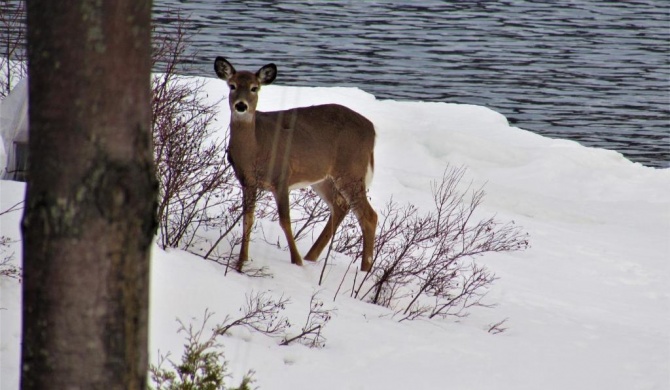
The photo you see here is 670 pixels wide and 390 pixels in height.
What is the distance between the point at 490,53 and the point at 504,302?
83.2 ft

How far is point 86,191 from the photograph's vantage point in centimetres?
311

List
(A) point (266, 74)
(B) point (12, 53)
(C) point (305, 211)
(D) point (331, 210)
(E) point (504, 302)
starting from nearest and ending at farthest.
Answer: (A) point (266, 74) → (D) point (331, 210) → (E) point (504, 302) → (C) point (305, 211) → (B) point (12, 53)

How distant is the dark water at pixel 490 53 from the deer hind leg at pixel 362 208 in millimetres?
12813

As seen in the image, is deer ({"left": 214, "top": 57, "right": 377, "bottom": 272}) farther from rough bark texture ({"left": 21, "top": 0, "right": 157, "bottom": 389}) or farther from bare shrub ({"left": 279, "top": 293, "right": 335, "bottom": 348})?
rough bark texture ({"left": 21, "top": 0, "right": 157, "bottom": 389})

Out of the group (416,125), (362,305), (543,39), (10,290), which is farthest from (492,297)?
(543,39)

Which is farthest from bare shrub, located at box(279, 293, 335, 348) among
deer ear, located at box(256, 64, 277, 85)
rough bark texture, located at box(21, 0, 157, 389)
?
rough bark texture, located at box(21, 0, 157, 389)

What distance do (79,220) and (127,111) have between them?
311 mm

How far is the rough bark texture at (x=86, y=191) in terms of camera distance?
3.07 meters

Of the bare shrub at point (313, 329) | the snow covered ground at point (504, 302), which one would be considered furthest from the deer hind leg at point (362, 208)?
the bare shrub at point (313, 329)

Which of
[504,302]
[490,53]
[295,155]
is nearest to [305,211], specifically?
[295,155]

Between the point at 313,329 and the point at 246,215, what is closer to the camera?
the point at 313,329

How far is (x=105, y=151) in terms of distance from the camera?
3.11 meters

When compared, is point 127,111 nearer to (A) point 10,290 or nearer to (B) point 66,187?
(B) point 66,187

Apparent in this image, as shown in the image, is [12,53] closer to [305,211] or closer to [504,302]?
[305,211]
